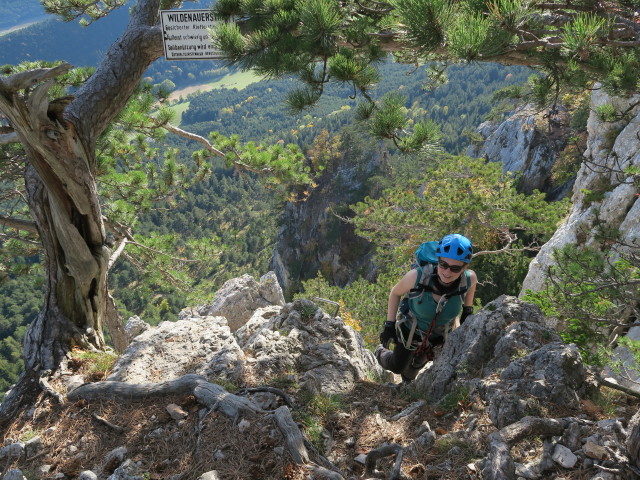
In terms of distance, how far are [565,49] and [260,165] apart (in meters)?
4.54

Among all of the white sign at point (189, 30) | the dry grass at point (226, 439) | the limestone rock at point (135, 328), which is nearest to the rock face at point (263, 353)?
Result: the dry grass at point (226, 439)

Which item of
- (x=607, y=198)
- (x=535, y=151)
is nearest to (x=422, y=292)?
(x=607, y=198)

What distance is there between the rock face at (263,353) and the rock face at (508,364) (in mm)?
953

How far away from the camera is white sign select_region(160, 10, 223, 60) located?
360cm

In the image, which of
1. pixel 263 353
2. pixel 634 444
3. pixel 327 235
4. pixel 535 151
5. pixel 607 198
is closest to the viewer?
pixel 634 444

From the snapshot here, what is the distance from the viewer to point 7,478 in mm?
2699

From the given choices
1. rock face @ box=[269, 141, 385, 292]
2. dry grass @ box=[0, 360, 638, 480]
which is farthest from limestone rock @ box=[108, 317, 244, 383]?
rock face @ box=[269, 141, 385, 292]

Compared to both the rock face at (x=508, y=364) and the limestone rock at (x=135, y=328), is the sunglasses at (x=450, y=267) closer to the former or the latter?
the rock face at (x=508, y=364)

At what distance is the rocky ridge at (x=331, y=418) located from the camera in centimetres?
259

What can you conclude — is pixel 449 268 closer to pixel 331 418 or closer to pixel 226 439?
pixel 331 418

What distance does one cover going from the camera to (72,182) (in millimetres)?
3941

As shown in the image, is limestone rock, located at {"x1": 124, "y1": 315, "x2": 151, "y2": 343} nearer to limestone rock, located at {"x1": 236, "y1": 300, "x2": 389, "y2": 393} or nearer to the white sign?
limestone rock, located at {"x1": 236, "y1": 300, "x2": 389, "y2": 393}

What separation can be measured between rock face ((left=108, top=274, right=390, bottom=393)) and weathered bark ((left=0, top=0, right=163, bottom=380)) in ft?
2.42

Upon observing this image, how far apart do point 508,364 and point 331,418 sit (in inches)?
62.7
